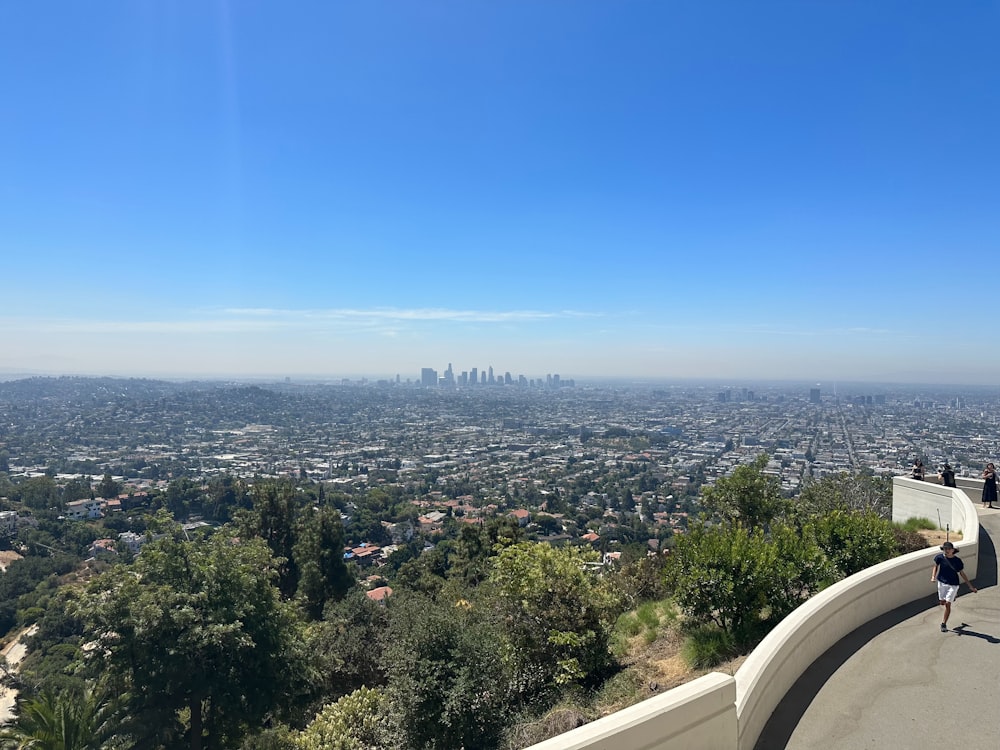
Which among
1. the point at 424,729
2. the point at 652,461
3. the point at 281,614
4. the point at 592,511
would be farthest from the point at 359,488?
the point at 424,729

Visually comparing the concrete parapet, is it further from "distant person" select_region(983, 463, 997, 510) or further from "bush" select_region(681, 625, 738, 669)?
"distant person" select_region(983, 463, 997, 510)

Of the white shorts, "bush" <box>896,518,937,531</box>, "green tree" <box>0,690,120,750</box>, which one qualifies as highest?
the white shorts

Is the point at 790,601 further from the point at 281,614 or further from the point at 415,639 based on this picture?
the point at 281,614

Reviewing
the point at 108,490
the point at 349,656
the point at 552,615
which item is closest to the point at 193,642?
the point at 349,656

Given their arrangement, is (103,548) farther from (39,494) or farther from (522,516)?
(522,516)

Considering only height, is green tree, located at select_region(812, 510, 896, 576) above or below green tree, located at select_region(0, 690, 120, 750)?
above

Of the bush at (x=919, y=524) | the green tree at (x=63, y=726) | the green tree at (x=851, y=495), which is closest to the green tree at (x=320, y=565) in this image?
the green tree at (x=63, y=726)

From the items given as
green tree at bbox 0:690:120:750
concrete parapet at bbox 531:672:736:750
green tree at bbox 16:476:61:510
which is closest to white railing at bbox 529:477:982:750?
concrete parapet at bbox 531:672:736:750

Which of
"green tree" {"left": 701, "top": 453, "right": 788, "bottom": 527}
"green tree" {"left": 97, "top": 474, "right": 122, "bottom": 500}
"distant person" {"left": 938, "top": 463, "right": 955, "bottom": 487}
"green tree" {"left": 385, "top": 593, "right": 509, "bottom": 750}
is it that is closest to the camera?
"green tree" {"left": 385, "top": 593, "right": 509, "bottom": 750}
